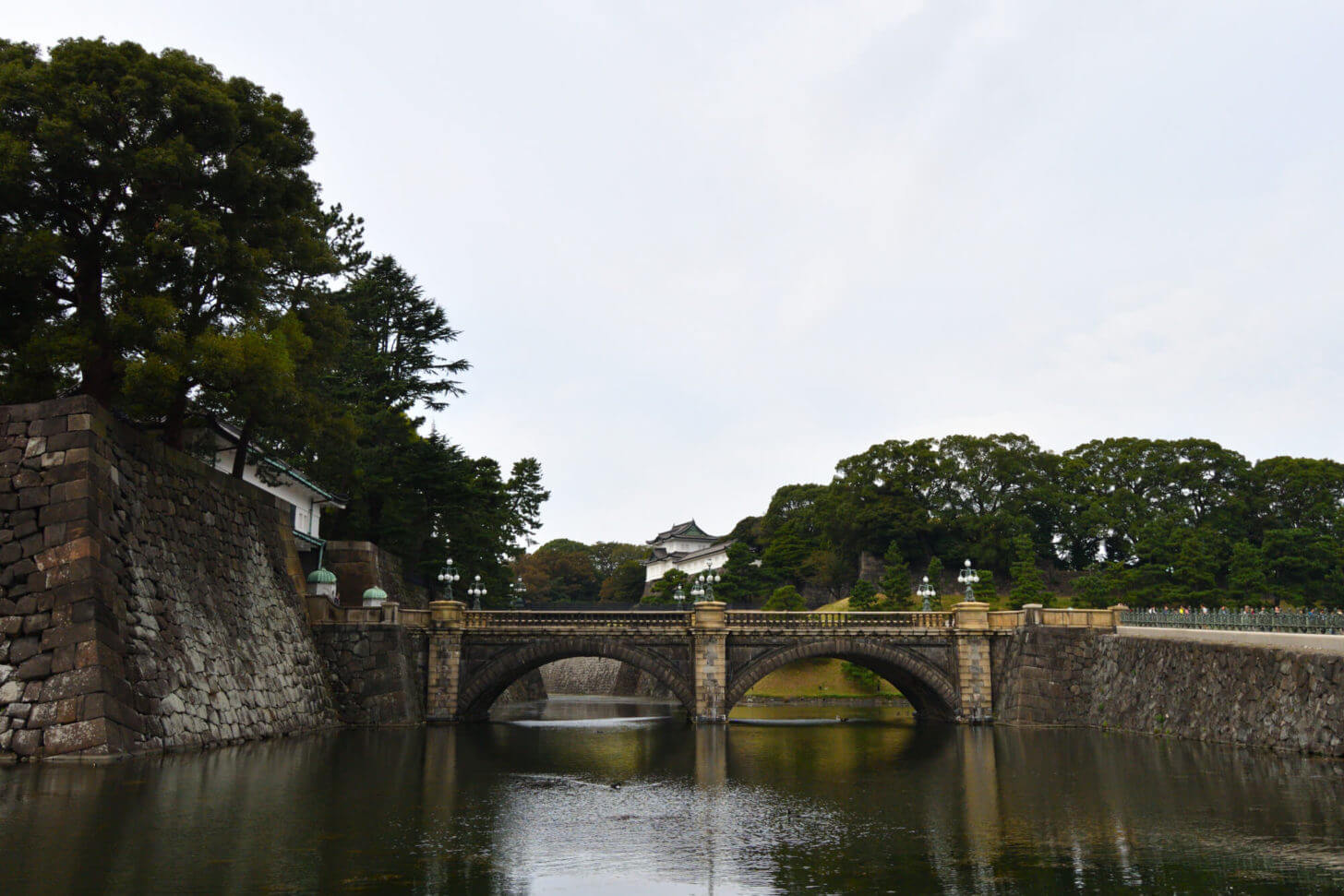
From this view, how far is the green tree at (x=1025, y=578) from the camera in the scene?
6475cm

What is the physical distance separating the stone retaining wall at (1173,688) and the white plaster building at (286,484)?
31866 millimetres

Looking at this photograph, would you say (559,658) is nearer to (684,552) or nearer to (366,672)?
(366,672)

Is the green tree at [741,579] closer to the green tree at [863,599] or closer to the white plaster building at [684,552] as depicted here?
the green tree at [863,599]

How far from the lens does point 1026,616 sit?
42.4 metres

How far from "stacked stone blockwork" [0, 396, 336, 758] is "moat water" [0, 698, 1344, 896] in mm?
1373

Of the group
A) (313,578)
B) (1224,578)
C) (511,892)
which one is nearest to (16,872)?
(511,892)

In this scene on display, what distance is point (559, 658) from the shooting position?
141ft

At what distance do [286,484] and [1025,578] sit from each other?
162 feet

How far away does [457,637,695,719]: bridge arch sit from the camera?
141ft

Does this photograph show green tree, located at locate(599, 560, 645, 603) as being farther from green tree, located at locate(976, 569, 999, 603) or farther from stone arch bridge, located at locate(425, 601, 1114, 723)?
stone arch bridge, located at locate(425, 601, 1114, 723)

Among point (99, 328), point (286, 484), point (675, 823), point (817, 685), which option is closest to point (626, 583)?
point (817, 685)

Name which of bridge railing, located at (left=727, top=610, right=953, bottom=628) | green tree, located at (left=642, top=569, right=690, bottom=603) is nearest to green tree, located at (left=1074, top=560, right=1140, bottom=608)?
bridge railing, located at (left=727, top=610, right=953, bottom=628)

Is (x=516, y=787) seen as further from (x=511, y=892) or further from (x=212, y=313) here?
(x=212, y=313)

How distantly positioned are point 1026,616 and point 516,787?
89.3 feet
